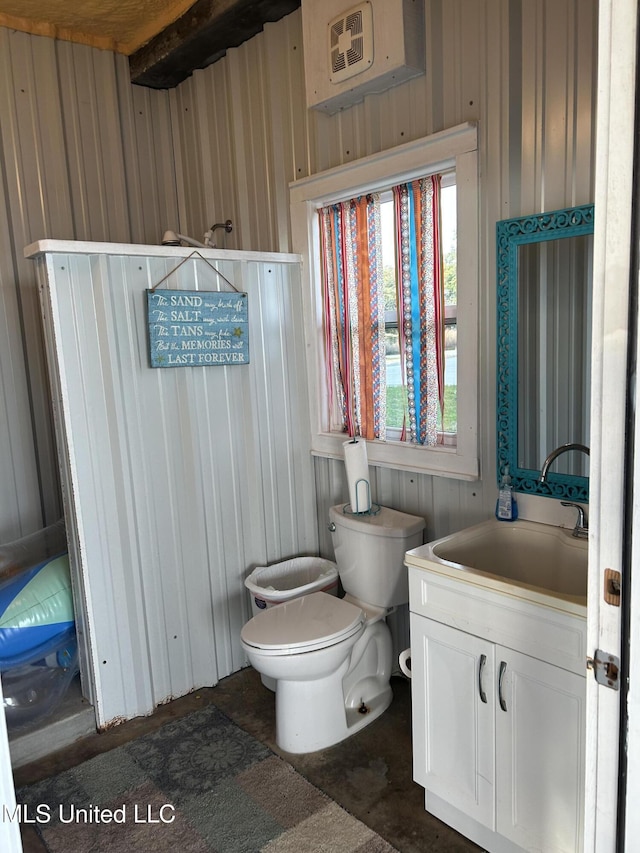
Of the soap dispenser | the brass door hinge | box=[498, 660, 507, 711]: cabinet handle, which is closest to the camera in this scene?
the brass door hinge

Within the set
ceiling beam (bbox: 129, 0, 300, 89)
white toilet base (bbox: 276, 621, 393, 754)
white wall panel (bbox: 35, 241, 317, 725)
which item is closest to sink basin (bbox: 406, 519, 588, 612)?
white toilet base (bbox: 276, 621, 393, 754)

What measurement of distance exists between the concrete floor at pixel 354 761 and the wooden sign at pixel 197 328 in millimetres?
1438

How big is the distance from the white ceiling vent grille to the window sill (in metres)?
1.46

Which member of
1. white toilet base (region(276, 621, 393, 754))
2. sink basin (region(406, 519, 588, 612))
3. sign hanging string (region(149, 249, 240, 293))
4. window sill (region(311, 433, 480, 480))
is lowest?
white toilet base (region(276, 621, 393, 754))

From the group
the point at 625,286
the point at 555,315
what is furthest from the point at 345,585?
the point at 625,286

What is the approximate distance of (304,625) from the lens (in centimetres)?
231

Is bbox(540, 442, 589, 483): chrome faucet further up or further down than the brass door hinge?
further up

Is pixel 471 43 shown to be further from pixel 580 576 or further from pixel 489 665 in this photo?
pixel 489 665

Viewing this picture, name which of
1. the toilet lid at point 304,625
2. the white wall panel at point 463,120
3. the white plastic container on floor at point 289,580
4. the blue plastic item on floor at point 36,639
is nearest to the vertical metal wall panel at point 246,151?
the white wall panel at point 463,120

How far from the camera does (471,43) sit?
2164 mm

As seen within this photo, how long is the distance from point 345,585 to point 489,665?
97 centimetres

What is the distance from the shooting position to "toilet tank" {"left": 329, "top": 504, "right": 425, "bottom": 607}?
246 centimetres

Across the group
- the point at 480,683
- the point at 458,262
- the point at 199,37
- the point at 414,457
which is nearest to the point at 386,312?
the point at 458,262

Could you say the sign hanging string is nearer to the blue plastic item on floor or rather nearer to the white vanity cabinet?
the blue plastic item on floor
